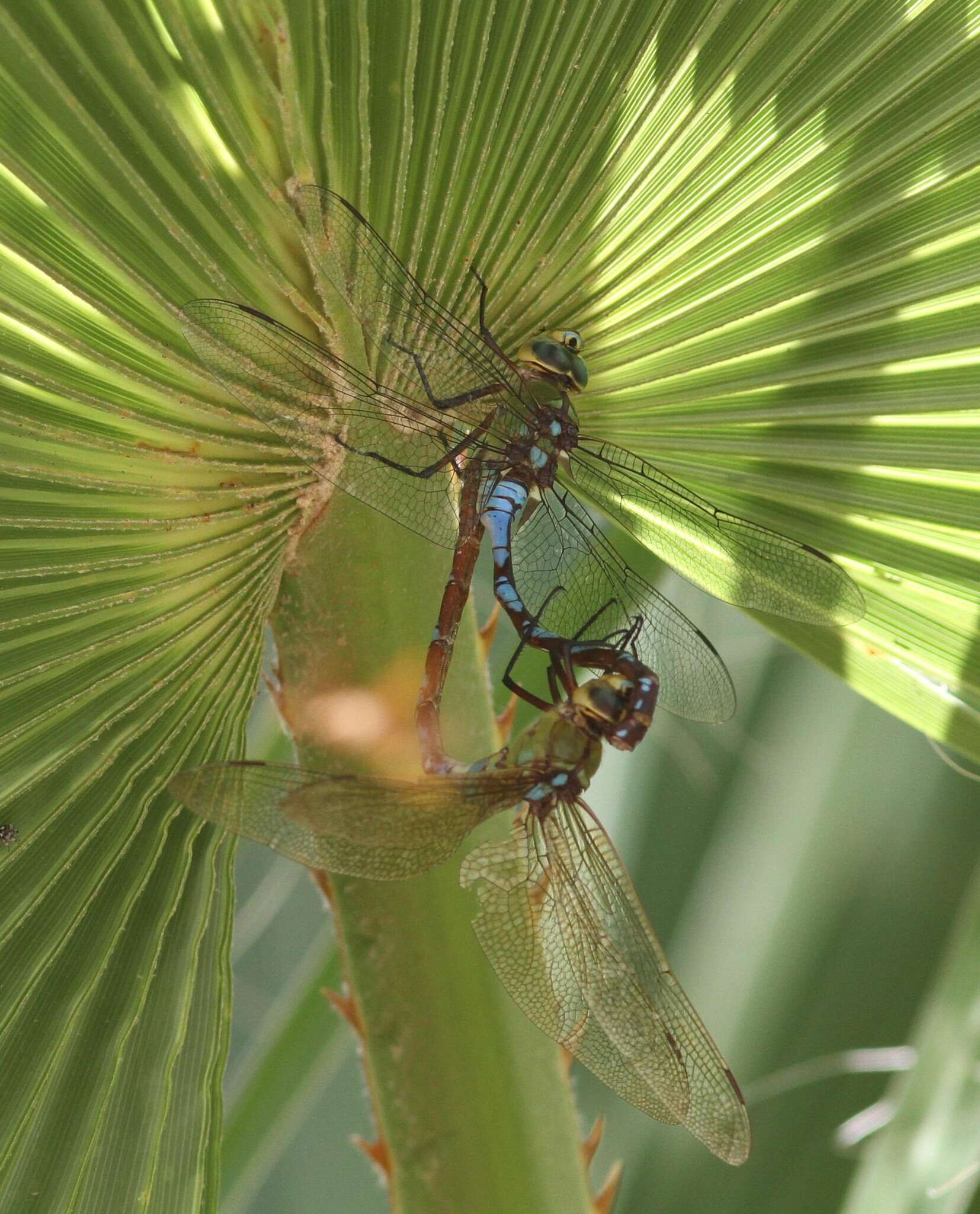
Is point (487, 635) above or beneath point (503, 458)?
beneath

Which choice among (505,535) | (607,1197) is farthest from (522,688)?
(607,1197)

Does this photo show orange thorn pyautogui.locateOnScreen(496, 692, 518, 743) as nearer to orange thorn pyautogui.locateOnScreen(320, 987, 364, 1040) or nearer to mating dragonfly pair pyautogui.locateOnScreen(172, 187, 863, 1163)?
mating dragonfly pair pyautogui.locateOnScreen(172, 187, 863, 1163)

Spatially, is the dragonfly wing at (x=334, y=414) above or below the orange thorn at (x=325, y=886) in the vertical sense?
above

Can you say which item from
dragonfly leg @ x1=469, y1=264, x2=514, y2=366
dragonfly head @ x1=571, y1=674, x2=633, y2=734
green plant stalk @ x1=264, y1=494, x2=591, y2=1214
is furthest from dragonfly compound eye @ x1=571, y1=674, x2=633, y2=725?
dragonfly leg @ x1=469, y1=264, x2=514, y2=366

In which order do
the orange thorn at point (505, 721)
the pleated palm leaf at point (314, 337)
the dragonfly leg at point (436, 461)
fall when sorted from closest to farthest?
the pleated palm leaf at point (314, 337) < the dragonfly leg at point (436, 461) < the orange thorn at point (505, 721)

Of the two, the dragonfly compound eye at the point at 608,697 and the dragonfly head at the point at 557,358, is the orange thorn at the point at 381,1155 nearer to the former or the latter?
the dragonfly compound eye at the point at 608,697

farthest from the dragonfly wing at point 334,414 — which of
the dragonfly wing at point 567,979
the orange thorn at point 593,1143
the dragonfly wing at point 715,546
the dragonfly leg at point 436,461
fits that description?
the orange thorn at point 593,1143

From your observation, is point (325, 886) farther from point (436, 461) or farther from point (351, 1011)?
point (436, 461)
